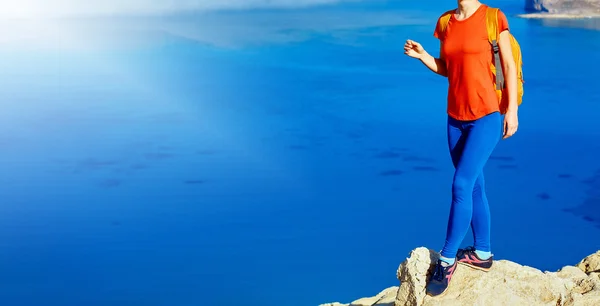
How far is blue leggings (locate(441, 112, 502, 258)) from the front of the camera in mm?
3008

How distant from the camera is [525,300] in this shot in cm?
326

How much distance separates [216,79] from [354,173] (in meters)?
5.85

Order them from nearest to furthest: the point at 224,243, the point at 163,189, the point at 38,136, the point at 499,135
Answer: the point at 499,135 < the point at 224,243 < the point at 163,189 < the point at 38,136

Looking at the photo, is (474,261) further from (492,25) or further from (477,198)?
(492,25)

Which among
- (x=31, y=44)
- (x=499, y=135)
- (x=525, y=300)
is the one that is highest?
(x=499, y=135)

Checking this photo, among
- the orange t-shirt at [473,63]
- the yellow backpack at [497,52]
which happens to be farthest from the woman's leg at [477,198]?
the yellow backpack at [497,52]

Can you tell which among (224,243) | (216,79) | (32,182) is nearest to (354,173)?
(224,243)

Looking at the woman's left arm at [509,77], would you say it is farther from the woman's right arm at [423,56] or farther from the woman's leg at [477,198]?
the woman's right arm at [423,56]

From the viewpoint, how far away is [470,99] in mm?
2984

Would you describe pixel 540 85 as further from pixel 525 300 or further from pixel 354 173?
pixel 525 300

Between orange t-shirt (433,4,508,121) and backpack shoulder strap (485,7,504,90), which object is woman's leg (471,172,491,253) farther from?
backpack shoulder strap (485,7,504,90)

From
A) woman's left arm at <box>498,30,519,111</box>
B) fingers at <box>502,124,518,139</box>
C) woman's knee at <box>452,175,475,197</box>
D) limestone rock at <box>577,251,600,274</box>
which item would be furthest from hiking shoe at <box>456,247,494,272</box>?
limestone rock at <box>577,251,600,274</box>

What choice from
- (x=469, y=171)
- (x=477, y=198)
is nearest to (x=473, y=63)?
(x=469, y=171)

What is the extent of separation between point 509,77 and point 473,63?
0.15 metres
